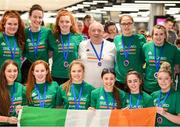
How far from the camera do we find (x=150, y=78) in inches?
221

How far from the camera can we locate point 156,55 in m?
5.62

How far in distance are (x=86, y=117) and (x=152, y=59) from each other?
1465 millimetres

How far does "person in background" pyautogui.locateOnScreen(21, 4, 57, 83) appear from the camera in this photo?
227 inches

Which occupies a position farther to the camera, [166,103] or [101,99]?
[101,99]

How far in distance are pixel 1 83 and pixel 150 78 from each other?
1988 millimetres

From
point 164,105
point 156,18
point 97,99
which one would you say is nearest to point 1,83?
point 97,99

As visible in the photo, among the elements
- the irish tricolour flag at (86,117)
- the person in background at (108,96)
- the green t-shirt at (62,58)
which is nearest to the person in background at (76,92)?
the person in background at (108,96)

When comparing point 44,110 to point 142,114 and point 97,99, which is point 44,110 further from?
point 142,114

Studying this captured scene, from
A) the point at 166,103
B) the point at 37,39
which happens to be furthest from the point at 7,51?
the point at 166,103

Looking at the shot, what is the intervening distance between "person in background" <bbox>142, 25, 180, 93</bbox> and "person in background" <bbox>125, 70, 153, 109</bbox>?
51 centimetres

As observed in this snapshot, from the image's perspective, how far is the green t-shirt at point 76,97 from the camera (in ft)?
16.6

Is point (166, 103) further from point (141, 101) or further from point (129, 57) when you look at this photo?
point (129, 57)

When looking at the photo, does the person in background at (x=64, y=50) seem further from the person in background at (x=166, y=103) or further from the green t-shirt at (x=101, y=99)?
the person in background at (x=166, y=103)

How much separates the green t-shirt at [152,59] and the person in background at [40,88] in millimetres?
1306
